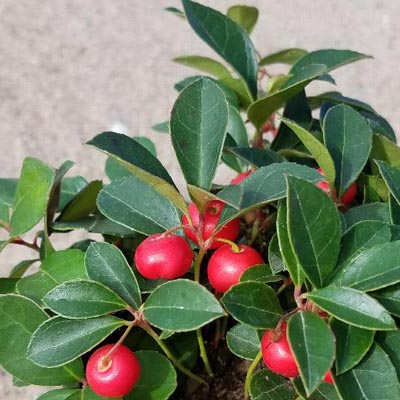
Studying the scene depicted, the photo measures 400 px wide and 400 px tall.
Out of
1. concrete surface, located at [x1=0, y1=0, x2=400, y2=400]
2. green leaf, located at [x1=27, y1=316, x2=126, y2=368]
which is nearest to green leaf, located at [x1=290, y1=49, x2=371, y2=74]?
green leaf, located at [x1=27, y1=316, x2=126, y2=368]

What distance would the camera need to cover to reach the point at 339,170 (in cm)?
65

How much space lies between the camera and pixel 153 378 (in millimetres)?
624

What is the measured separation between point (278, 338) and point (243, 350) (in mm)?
112

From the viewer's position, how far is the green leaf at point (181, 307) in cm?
50

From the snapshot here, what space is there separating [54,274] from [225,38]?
1.01 feet

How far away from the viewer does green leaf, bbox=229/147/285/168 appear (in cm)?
66

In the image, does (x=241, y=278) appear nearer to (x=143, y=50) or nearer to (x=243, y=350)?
(x=243, y=350)

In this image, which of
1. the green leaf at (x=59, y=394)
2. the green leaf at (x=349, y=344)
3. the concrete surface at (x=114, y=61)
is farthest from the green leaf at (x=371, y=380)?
the concrete surface at (x=114, y=61)

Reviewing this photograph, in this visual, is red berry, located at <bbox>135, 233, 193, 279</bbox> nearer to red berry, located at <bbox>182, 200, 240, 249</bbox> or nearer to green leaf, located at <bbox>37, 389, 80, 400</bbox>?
red berry, located at <bbox>182, 200, 240, 249</bbox>

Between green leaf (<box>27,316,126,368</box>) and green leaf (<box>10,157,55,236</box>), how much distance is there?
0.46ft

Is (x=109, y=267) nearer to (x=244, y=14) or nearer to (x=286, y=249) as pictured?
(x=286, y=249)

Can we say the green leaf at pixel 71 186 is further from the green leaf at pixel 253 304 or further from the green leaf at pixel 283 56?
the green leaf at pixel 253 304

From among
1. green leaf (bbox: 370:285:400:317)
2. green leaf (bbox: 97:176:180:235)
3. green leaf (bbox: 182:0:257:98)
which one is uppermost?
green leaf (bbox: 182:0:257:98)

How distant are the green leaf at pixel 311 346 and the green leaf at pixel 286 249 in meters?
0.04
